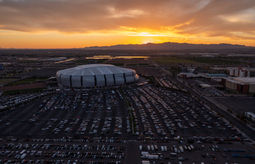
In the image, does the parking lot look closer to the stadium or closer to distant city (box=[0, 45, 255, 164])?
distant city (box=[0, 45, 255, 164])

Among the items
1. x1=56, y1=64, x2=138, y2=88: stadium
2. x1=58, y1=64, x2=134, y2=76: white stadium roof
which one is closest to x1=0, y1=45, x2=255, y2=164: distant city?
x1=56, y1=64, x2=138, y2=88: stadium

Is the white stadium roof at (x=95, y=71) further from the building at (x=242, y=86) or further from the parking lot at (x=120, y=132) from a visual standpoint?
the building at (x=242, y=86)

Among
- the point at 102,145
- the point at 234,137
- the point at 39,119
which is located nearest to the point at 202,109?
the point at 234,137

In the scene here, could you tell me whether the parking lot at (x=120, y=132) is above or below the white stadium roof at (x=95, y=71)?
below

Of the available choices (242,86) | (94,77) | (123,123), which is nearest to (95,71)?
(94,77)

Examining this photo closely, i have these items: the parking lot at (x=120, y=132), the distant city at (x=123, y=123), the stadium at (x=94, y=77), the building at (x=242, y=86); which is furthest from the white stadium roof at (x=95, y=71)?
the building at (x=242, y=86)

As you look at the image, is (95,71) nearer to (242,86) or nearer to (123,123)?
(123,123)
